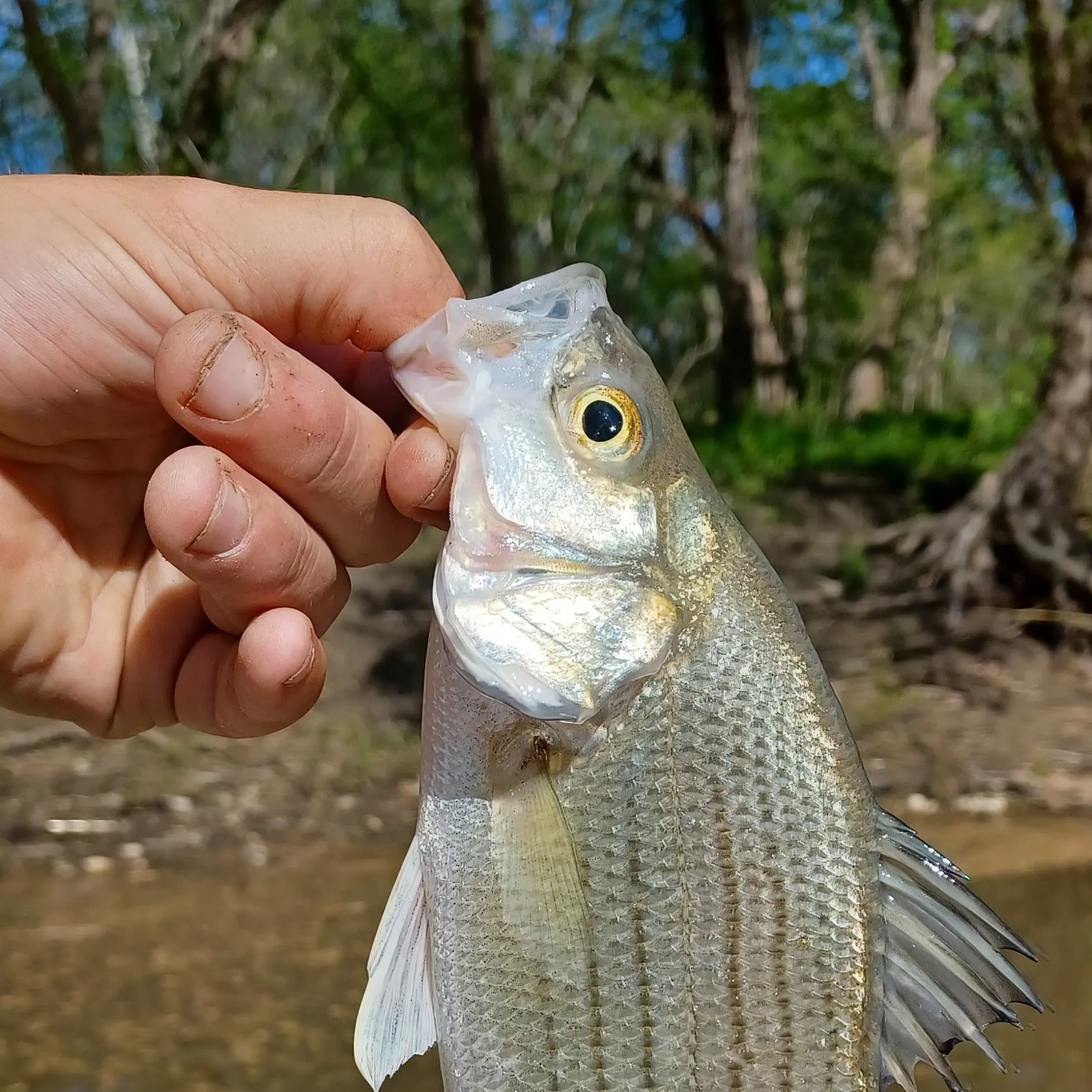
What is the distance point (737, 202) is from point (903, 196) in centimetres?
241

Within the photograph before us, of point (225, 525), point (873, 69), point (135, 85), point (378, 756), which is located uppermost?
point (135, 85)

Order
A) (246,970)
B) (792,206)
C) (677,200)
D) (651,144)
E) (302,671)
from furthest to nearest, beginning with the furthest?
(792,206)
(651,144)
(677,200)
(246,970)
(302,671)

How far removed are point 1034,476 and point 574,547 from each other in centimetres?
726

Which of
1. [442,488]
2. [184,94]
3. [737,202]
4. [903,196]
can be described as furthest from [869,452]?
[442,488]

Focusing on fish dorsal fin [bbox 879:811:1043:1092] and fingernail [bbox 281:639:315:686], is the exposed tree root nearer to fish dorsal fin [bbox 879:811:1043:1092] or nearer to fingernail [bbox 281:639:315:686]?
fish dorsal fin [bbox 879:811:1043:1092]

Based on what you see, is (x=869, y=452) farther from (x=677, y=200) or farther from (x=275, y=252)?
(x=275, y=252)

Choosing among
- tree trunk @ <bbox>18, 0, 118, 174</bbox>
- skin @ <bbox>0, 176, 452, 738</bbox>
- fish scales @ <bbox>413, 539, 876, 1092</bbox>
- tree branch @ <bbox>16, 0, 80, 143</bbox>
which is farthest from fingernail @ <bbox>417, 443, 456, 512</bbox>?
tree branch @ <bbox>16, 0, 80, 143</bbox>

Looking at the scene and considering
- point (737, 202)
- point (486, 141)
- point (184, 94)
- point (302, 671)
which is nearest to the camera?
point (302, 671)

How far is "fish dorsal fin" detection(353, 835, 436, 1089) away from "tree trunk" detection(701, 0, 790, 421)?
13786 millimetres

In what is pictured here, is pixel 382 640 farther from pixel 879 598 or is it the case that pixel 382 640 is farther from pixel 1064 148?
pixel 1064 148

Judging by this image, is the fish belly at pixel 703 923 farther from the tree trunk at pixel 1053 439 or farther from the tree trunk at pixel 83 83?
the tree trunk at pixel 83 83

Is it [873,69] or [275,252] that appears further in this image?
[873,69]

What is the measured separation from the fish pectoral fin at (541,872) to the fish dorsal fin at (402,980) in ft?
0.58

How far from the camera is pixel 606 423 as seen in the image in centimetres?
170
